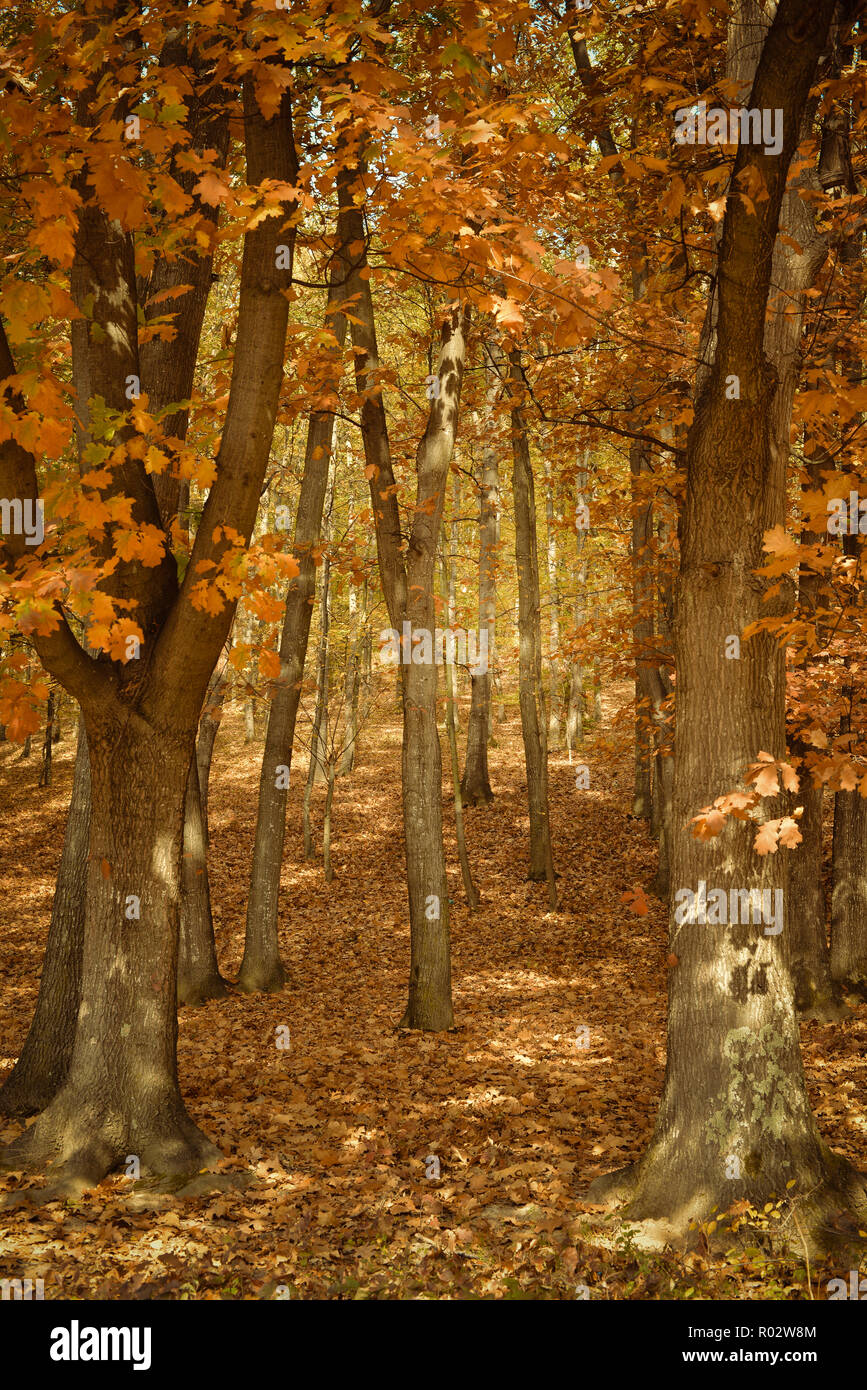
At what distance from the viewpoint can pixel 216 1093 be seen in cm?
652

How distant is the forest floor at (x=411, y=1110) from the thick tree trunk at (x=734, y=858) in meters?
0.37

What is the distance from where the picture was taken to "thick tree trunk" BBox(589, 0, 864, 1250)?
13.4 feet

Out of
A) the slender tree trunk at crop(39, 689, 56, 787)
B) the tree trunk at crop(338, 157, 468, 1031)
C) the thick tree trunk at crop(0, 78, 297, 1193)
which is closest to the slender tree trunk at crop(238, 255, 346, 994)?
the tree trunk at crop(338, 157, 468, 1031)

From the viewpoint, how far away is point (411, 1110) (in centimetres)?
631

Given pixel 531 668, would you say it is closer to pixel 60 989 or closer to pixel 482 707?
pixel 482 707

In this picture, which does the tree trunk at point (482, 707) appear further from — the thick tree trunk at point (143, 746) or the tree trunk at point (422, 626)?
the thick tree trunk at point (143, 746)

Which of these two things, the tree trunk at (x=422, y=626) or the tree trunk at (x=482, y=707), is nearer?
the tree trunk at (x=422, y=626)

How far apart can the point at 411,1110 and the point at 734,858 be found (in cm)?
342

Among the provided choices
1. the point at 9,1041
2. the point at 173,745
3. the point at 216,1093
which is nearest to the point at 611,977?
the point at 216,1093

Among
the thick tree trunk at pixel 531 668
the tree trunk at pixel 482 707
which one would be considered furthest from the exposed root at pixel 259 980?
the tree trunk at pixel 482 707

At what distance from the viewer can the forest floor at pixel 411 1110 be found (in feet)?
12.9

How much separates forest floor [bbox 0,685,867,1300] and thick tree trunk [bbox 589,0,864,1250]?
0.37m

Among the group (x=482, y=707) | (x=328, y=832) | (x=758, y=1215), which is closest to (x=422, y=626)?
(x=758, y=1215)
